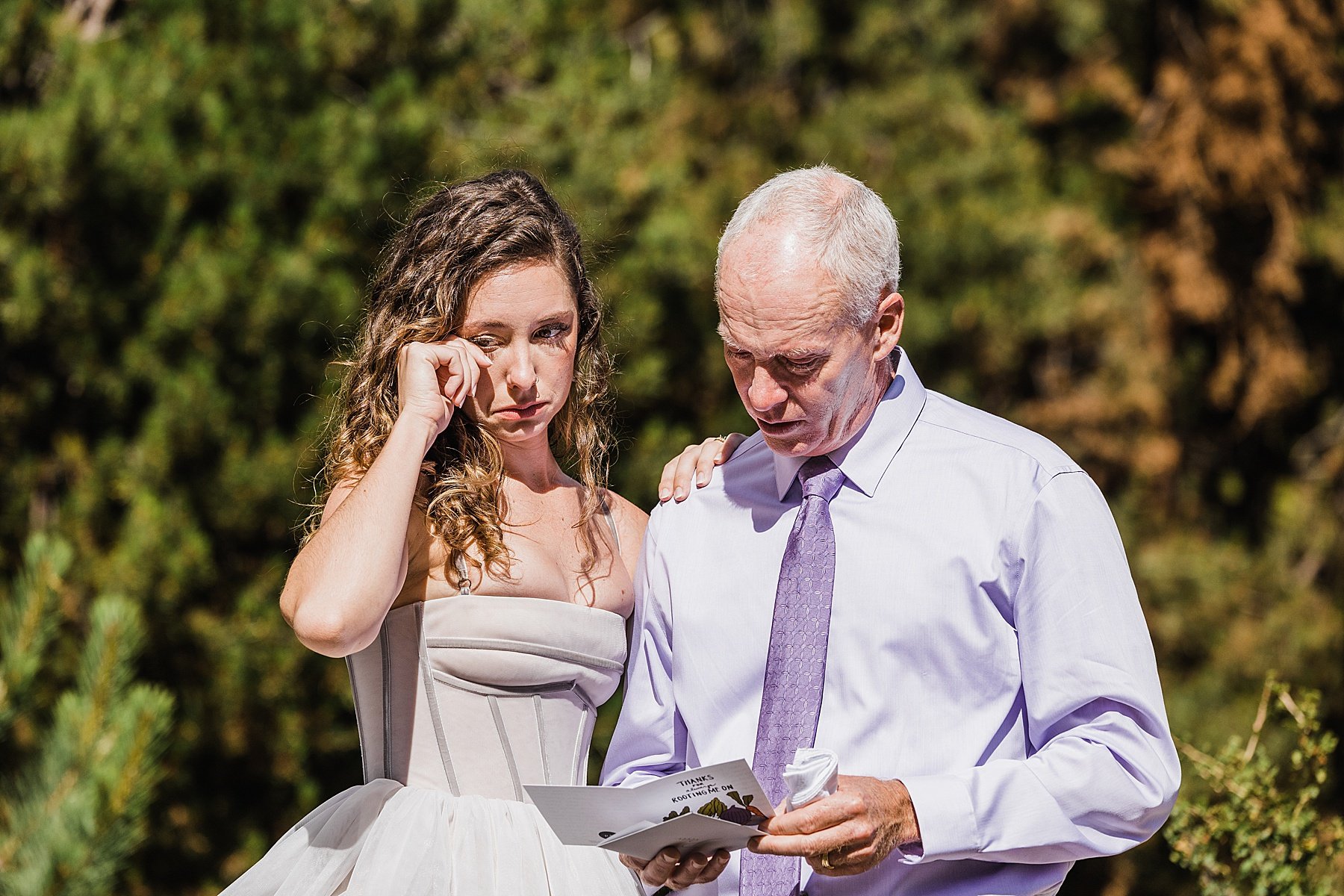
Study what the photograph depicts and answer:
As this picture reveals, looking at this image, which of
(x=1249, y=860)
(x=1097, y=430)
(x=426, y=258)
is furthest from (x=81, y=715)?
(x=1097, y=430)

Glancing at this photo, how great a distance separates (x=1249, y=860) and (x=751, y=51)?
9.51 metres

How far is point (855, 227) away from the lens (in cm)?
240

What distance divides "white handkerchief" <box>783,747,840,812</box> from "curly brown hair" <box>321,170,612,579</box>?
31.8 inches

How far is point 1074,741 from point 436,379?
128cm

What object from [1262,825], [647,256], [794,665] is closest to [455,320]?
[794,665]

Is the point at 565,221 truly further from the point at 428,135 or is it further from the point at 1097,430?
the point at 1097,430

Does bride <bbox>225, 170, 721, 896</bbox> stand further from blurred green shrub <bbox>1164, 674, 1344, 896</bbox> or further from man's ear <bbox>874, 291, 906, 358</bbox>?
blurred green shrub <bbox>1164, 674, 1344, 896</bbox>

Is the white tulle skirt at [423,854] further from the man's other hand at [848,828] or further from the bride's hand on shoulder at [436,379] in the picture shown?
the bride's hand on shoulder at [436,379]

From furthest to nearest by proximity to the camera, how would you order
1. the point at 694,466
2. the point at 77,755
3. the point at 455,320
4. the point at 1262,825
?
the point at 1262,825, the point at 77,755, the point at 694,466, the point at 455,320

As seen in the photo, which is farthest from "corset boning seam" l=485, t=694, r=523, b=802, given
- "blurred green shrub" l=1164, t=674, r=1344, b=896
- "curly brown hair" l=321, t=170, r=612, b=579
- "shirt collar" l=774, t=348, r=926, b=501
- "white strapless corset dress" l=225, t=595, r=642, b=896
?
"blurred green shrub" l=1164, t=674, r=1344, b=896

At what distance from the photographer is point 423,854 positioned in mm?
2428

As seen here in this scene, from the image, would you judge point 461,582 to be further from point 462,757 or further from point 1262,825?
point 1262,825

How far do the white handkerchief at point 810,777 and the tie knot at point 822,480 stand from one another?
22.7 inches

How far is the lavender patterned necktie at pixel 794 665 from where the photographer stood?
2.36 metres
